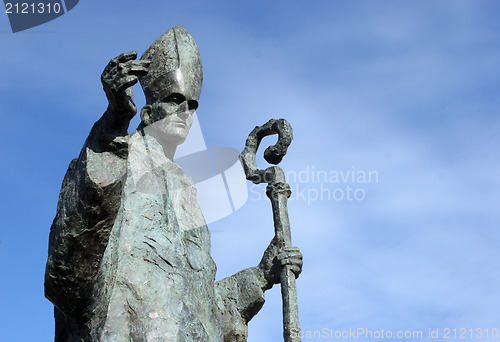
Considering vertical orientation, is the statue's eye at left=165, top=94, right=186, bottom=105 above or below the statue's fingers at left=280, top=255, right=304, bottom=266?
above

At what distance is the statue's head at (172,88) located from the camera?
9156 millimetres

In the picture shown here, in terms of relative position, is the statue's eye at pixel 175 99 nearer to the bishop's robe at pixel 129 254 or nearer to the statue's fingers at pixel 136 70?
the bishop's robe at pixel 129 254

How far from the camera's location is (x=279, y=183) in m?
9.64

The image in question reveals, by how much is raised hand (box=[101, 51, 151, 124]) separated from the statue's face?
83.1 inches

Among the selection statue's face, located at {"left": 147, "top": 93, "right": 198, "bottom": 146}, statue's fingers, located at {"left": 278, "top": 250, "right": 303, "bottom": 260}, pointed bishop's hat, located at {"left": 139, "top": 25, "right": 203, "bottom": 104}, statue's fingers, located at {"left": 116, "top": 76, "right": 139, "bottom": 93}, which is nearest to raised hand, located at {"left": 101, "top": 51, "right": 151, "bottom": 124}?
statue's fingers, located at {"left": 116, "top": 76, "right": 139, "bottom": 93}

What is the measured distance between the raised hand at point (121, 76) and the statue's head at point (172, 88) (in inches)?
84.3

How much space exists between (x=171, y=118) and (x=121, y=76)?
2.37 metres

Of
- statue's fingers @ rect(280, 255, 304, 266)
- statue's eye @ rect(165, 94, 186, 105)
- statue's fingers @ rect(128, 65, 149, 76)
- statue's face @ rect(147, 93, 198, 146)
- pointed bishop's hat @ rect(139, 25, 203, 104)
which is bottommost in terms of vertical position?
statue's fingers @ rect(280, 255, 304, 266)

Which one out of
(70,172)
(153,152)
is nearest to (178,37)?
(153,152)

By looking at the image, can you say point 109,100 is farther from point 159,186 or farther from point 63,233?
point 159,186

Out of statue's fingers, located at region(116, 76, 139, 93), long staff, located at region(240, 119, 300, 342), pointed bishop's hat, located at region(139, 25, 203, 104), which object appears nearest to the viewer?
statue's fingers, located at region(116, 76, 139, 93)

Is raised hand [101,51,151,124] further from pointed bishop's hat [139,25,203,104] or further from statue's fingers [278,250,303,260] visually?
statue's fingers [278,250,303,260]

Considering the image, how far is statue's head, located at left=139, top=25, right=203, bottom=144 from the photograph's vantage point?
9156 millimetres

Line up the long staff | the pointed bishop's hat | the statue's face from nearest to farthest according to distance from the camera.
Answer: the long staff < the statue's face < the pointed bishop's hat
